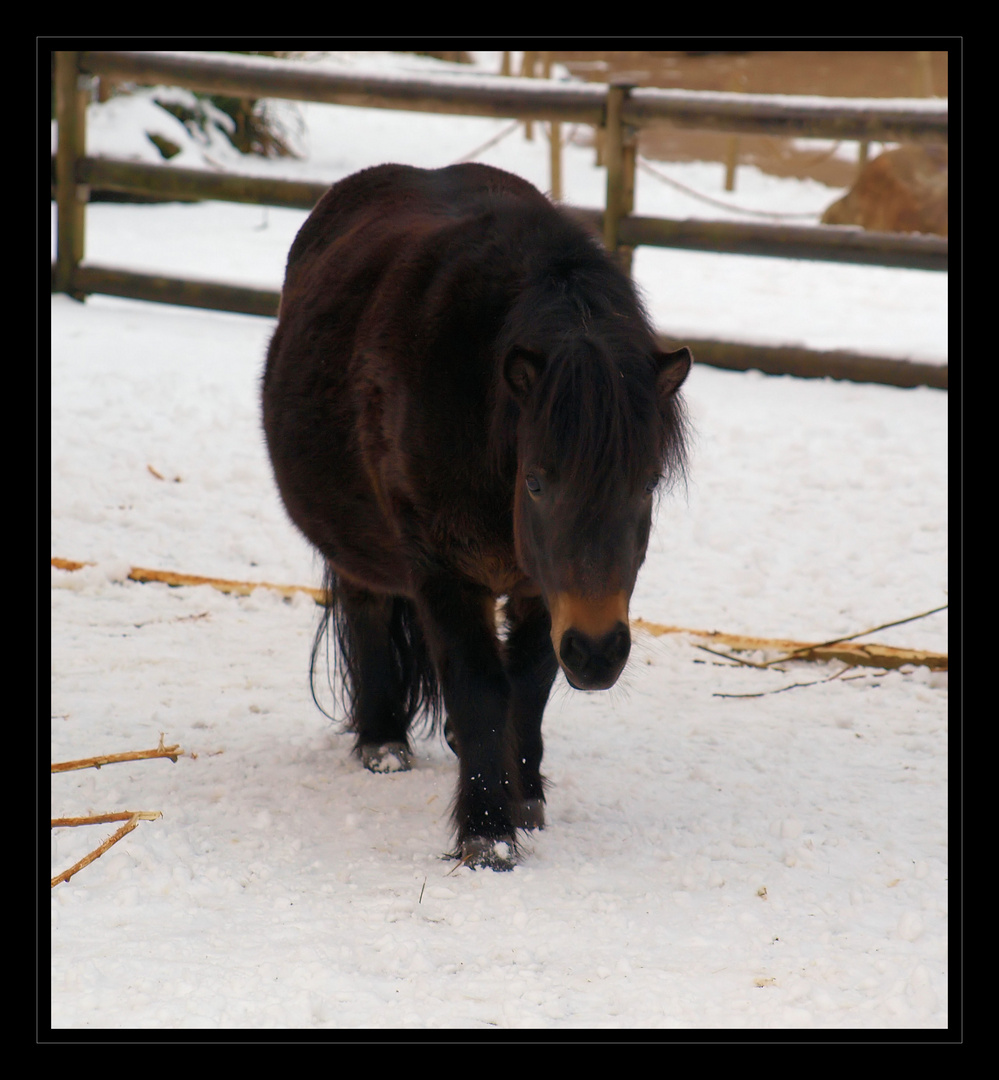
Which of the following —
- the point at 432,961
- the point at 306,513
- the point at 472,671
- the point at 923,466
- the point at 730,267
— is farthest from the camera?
the point at 730,267

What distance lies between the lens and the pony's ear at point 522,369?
2.55 m

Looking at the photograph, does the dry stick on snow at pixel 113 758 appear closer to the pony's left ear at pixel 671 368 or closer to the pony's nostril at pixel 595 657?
the pony's nostril at pixel 595 657

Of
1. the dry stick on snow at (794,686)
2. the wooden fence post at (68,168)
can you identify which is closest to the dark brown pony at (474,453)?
the dry stick on snow at (794,686)

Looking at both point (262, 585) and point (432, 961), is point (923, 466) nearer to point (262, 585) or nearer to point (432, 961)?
point (262, 585)

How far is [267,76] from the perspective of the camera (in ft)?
24.4

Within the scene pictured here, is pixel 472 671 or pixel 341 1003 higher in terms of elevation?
pixel 472 671

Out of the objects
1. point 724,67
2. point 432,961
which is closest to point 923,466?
point 432,961

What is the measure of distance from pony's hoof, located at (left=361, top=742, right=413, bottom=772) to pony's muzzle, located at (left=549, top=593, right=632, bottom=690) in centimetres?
125

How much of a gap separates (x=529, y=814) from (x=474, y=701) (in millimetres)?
385

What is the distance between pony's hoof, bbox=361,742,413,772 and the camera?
141 inches

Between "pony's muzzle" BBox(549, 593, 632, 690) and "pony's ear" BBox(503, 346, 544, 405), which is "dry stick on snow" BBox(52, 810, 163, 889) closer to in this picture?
"pony's muzzle" BBox(549, 593, 632, 690)

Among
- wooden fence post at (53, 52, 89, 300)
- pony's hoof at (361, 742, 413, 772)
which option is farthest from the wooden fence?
pony's hoof at (361, 742, 413, 772)

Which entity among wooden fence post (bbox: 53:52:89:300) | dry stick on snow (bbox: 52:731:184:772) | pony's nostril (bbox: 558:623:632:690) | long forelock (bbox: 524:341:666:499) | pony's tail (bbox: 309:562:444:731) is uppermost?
wooden fence post (bbox: 53:52:89:300)
